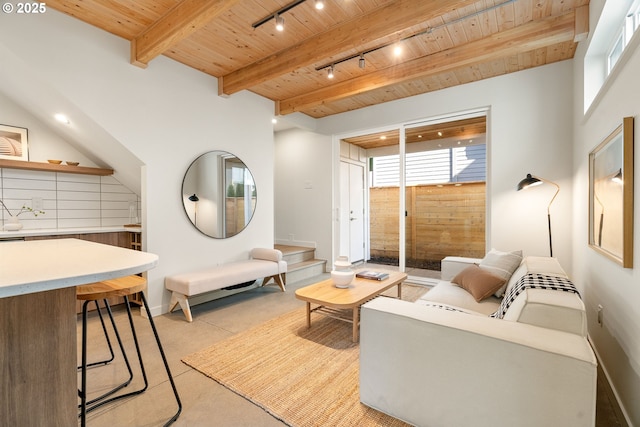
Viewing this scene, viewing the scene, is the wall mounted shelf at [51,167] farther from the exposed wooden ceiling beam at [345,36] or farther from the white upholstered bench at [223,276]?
the exposed wooden ceiling beam at [345,36]

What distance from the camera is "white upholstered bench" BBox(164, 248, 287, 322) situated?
9.70 feet

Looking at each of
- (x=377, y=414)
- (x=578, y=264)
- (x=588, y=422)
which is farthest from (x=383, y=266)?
(x=588, y=422)

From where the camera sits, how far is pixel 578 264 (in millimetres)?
2826

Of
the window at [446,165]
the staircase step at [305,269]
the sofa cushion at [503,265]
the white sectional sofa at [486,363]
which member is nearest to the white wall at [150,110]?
the staircase step at [305,269]

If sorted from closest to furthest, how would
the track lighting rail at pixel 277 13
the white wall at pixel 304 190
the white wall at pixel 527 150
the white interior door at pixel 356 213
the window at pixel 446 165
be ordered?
the track lighting rail at pixel 277 13, the white wall at pixel 527 150, the window at pixel 446 165, the white wall at pixel 304 190, the white interior door at pixel 356 213

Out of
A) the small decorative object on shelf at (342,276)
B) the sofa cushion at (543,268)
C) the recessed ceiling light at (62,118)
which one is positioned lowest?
the small decorative object on shelf at (342,276)

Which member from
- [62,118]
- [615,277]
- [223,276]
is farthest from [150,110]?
[615,277]

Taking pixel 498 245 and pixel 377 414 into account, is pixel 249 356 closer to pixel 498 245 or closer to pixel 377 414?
pixel 377 414

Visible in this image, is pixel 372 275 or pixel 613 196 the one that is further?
pixel 372 275

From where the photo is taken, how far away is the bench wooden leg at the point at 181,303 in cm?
297

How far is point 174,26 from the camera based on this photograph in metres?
2.42

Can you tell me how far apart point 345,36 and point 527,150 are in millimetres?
2511

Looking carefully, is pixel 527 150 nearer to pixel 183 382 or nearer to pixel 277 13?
pixel 277 13

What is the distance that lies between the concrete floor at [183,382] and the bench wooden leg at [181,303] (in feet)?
0.23
